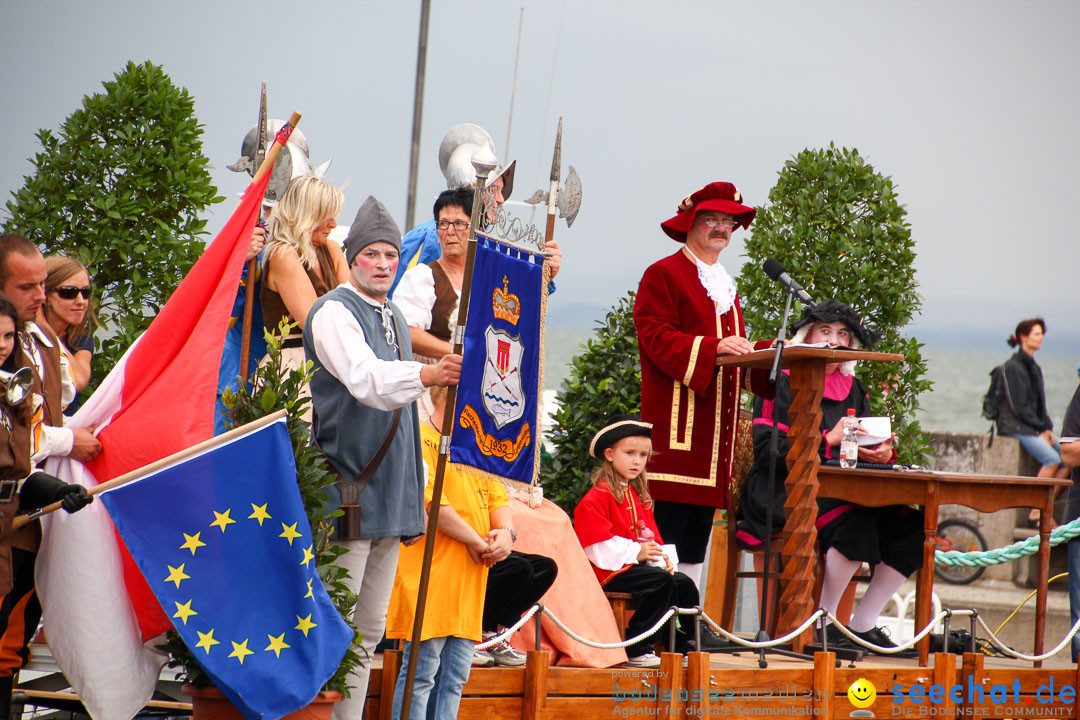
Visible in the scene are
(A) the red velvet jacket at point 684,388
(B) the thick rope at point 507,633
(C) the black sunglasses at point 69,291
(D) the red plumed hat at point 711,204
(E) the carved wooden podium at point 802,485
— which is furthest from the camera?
(D) the red plumed hat at point 711,204

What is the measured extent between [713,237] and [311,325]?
276 centimetres

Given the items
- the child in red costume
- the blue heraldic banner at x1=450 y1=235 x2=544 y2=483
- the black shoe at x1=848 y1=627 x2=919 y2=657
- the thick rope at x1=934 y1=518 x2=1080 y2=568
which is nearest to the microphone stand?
the child in red costume

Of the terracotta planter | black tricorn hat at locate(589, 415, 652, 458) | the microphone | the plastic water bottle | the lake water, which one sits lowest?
the terracotta planter

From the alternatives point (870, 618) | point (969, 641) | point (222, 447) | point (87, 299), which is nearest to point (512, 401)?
point (222, 447)

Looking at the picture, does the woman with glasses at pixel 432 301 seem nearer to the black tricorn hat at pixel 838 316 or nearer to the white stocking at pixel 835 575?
the black tricorn hat at pixel 838 316

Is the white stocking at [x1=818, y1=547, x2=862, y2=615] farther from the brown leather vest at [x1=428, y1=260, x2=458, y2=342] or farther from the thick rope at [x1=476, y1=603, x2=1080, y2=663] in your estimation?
the brown leather vest at [x1=428, y1=260, x2=458, y2=342]

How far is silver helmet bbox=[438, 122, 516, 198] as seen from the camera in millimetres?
8125

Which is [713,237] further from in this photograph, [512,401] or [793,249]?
[512,401]

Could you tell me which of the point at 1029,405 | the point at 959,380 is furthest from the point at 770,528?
the point at 959,380

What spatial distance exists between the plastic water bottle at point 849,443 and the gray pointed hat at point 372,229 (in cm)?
280

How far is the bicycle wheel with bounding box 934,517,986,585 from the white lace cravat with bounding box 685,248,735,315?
7091 millimetres

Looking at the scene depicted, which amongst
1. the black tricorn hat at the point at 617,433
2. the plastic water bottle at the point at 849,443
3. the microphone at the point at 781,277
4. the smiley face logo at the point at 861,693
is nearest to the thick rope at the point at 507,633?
the black tricorn hat at the point at 617,433

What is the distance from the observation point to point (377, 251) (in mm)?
4336

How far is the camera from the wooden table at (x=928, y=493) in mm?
5969
